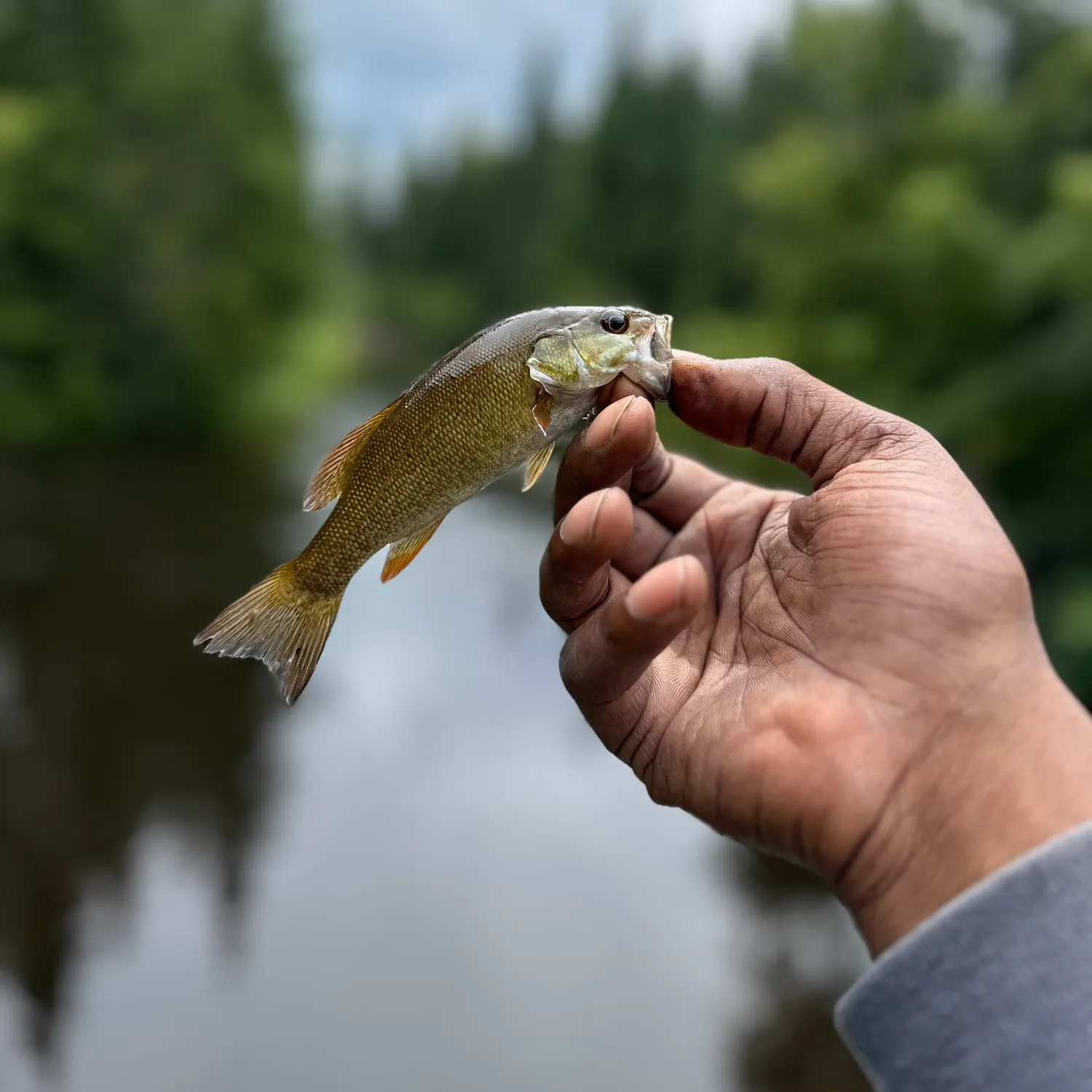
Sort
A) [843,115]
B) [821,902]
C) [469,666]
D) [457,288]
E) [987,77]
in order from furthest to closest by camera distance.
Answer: [457,288]
[843,115]
[987,77]
[469,666]
[821,902]

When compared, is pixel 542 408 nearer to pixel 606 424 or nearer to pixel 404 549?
pixel 606 424

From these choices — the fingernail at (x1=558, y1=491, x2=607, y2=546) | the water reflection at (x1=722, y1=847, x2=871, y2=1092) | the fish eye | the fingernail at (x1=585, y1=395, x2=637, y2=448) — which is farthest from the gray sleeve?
the water reflection at (x1=722, y1=847, x2=871, y2=1092)

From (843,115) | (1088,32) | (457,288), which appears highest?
(1088,32)

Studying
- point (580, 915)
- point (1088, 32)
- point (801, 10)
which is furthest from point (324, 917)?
point (801, 10)

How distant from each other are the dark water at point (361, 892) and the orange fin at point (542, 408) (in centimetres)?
546

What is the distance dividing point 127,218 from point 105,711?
50.9 ft

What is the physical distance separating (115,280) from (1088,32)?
1994 centimetres

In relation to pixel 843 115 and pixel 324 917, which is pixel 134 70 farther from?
pixel 324 917

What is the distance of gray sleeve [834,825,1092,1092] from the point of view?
149cm

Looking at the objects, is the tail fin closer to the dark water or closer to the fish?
the fish

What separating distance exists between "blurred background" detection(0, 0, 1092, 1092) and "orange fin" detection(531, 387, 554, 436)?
5468mm

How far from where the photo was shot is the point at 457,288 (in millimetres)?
Answer: 53531

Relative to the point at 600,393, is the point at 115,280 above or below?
below

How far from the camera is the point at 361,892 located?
779 centimetres
